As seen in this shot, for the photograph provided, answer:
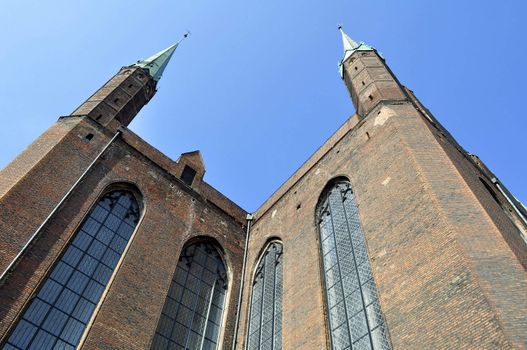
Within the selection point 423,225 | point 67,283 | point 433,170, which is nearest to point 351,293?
point 423,225

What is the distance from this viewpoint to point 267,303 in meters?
11.5

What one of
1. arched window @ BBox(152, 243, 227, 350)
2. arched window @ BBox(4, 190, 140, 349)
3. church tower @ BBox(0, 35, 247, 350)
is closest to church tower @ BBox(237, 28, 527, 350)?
arched window @ BBox(152, 243, 227, 350)

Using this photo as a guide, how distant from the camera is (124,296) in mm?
10047

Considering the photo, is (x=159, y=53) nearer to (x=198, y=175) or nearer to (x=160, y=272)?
(x=198, y=175)

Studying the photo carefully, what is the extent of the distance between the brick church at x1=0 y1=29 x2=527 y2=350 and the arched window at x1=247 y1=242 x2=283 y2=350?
0.05 meters

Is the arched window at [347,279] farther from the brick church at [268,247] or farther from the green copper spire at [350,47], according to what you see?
the green copper spire at [350,47]

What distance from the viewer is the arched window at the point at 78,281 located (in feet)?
28.1

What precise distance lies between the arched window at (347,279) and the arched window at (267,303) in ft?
5.41

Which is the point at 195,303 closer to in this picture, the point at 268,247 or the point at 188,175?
the point at 268,247

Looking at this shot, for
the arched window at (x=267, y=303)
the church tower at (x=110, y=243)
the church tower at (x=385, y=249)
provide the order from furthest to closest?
the arched window at (x=267, y=303), the church tower at (x=110, y=243), the church tower at (x=385, y=249)

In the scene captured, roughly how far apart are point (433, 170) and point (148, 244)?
728 cm

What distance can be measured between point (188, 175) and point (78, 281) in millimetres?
6179

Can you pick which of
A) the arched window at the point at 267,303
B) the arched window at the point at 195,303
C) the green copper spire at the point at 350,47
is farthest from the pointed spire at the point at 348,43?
the arched window at the point at 195,303

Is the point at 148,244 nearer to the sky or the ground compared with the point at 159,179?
nearer to the ground
